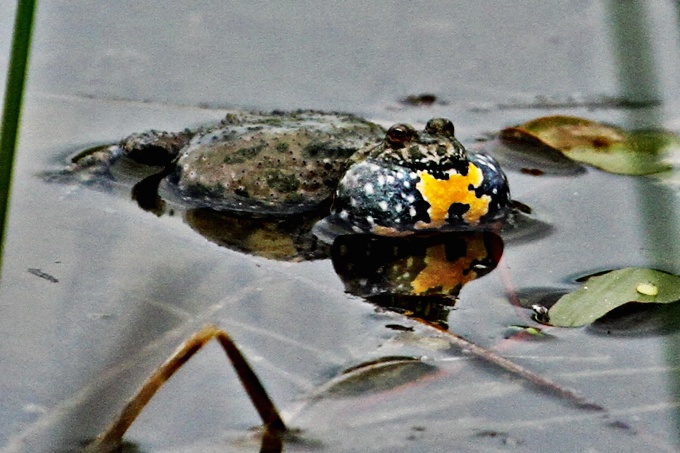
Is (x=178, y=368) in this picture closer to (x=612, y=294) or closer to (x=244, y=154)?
(x=612, y=294)

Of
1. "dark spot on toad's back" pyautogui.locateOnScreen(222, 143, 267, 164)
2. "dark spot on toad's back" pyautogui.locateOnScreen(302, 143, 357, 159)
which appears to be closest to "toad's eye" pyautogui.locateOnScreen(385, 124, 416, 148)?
"dark spot on toad's back" pyautogui.locateOnScreen(302, 143, 357, 159)

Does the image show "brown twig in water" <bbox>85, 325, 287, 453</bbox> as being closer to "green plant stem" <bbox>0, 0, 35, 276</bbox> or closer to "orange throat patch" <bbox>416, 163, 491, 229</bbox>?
"green plant stem" <bbox>0, 0, 35, 276</bbox>

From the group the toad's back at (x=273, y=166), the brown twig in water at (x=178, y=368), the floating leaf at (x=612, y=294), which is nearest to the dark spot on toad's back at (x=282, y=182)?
the toad's back at (x=273, y=166)

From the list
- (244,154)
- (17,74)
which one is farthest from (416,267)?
(17,74)

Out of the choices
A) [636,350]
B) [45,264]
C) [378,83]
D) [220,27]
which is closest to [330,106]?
[378,83]

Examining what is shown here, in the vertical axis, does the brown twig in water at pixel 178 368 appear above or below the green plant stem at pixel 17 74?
below

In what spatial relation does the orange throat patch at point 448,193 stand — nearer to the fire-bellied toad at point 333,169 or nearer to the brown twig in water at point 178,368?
the fire-bellied toad at point 333,169
